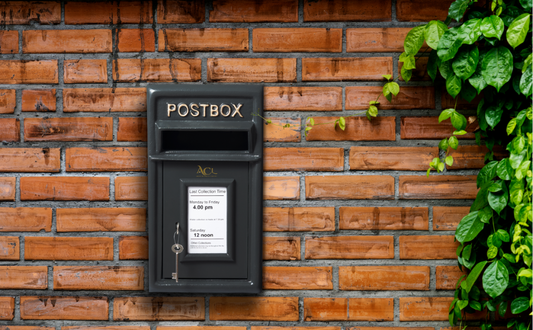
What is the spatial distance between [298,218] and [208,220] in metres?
0.35

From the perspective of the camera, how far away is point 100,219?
137 centimetres

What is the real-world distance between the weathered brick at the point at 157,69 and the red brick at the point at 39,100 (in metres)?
0.26

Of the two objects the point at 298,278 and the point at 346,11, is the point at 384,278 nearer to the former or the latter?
the point at 298,278

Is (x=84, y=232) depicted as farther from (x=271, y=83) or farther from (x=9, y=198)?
(x=271, y=83)

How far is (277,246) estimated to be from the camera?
4.48ft

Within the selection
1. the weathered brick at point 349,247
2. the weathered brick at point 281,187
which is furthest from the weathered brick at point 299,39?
the weathered brick at point 349,247

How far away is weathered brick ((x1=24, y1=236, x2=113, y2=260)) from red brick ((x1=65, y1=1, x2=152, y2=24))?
0.86m

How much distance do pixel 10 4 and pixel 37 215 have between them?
0.83 meters

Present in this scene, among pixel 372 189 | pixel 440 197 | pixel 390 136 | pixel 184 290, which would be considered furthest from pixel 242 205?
pixel 440 197

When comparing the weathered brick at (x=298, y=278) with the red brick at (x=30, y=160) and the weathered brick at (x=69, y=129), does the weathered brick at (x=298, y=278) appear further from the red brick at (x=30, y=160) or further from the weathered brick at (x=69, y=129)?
the red brick at (x=30, y=160)

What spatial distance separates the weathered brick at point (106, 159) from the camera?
136 centimetres

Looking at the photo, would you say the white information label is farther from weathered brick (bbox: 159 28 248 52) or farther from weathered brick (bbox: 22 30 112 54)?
weathered brick (bbox: 22 30 112 54)

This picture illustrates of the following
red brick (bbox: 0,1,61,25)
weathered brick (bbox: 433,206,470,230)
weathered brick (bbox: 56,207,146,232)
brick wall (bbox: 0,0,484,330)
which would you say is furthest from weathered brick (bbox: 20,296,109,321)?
weathered brick (bbox: 433,206,470,230)

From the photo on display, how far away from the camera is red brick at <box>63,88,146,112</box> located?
1361 millimetres
